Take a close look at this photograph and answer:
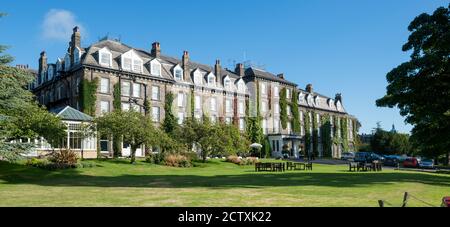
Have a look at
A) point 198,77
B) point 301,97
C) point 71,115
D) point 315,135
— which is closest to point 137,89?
point 198,77

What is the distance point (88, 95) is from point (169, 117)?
10280 mm

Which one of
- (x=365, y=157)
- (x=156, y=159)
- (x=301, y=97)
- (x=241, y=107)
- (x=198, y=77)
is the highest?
(x=198, y=77)

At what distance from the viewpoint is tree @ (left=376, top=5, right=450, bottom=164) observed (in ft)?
70.0

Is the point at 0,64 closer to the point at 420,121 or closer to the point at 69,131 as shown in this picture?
the point at 69,131

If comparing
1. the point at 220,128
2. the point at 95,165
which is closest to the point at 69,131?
the point at 95,165

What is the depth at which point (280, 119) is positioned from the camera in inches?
2667

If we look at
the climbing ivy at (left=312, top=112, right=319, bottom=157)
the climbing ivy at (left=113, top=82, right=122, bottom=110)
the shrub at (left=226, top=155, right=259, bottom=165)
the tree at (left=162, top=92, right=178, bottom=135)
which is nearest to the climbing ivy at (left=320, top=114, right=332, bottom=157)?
the climbing ivy at (left=312, top=112, right=319, bottom=157)

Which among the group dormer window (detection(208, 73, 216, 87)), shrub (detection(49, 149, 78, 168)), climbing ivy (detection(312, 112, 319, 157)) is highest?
dormer window (detection(208, 73, 216, 87))

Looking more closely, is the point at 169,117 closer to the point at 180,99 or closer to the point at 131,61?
the point at 180,99

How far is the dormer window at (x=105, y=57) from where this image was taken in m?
47.2

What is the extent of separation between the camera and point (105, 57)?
47.7 meters

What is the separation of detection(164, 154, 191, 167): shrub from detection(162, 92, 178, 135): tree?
1055 centimetres

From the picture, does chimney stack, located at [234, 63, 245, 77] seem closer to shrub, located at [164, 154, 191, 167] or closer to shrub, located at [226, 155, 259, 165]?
shrub, located at [226, 155, 259, 165]
